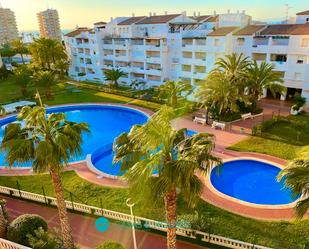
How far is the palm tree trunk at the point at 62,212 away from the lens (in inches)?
463

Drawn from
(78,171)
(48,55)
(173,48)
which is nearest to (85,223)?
(78,171)

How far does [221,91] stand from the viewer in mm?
28359

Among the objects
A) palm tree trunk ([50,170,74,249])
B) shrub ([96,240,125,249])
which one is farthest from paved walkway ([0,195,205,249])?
palm tree trunk ([50,170,74,249])

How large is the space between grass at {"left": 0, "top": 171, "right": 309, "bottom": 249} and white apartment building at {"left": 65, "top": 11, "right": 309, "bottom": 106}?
25082mm

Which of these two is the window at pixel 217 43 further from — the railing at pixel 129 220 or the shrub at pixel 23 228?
the shrub at pixel 23 228

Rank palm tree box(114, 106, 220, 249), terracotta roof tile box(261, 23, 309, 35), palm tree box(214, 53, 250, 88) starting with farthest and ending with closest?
terracotta roof tile box(261, 23, 309, 35), palm tree box(214, 53, 250, 88), palm tree box(114, 106, 220, 249)

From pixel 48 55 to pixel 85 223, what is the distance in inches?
1955

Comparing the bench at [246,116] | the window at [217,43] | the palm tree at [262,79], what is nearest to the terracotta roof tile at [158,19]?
the window at [217,43]

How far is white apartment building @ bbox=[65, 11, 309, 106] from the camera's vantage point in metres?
34.9

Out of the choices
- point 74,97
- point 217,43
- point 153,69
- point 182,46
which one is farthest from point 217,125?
point 74,97

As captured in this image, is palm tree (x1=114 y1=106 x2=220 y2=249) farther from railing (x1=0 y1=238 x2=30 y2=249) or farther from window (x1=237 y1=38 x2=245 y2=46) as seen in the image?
window (x1=237 y1=38 x2=245 y2=46)

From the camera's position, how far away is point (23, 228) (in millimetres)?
12352

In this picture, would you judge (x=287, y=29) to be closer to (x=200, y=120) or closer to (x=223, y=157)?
(x=200, y=120)

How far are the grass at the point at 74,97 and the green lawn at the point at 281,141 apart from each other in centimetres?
1500
